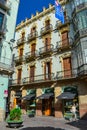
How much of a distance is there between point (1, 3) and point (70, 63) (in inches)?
443

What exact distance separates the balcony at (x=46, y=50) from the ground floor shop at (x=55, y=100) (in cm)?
500

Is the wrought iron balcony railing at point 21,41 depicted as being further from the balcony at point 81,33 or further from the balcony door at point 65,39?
the balcony at point 81,33

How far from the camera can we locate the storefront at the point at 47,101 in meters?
22.8

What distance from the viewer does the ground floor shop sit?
65.7 feet

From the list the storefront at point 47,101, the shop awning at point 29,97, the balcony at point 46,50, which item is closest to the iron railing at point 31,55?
the balcony at point 46,50

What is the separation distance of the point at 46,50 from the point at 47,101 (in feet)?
24.7

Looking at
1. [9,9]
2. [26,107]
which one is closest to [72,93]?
[26,107]

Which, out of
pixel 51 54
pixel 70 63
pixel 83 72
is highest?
pixel 51 54

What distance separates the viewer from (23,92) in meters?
27.0

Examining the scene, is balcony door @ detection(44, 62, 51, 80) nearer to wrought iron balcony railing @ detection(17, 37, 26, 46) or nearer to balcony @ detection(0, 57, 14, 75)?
wrought iron balcony railing @ detection(17, 37, 26, 46)

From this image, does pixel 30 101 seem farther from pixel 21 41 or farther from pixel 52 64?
pixel 21 41

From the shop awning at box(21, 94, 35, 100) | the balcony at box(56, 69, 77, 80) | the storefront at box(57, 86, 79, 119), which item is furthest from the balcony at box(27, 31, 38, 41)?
the storefront at box(57, 86, 79, 119)

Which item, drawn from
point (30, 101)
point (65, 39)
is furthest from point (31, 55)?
point (30, 101)

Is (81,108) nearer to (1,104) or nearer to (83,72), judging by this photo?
(83,72)
